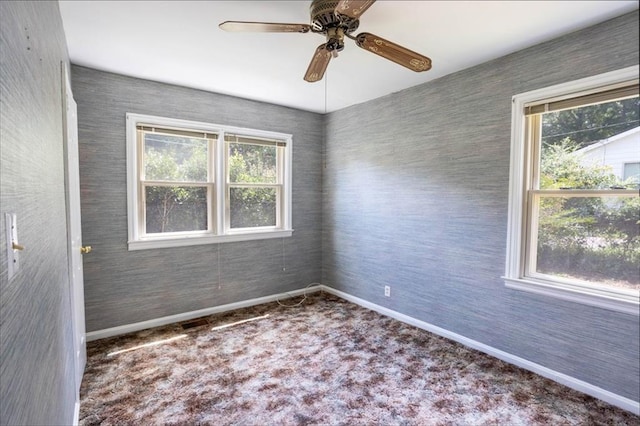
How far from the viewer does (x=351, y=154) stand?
12.8 ft

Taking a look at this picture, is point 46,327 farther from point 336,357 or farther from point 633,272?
point 336,357

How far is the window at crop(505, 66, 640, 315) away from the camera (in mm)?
571

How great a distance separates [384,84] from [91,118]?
266 centimetres

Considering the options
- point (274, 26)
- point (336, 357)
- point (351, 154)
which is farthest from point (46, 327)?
point (351, 154)

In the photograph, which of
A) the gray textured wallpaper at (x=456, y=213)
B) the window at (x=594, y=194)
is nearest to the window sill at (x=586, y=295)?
the window at (x=594, y=194)

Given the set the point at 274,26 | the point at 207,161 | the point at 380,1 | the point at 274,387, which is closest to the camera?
the point at 274,26

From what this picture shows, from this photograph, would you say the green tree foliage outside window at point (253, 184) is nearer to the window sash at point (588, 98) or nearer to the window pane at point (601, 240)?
the window sash at point (588, 98)

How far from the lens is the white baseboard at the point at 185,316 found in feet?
9.57

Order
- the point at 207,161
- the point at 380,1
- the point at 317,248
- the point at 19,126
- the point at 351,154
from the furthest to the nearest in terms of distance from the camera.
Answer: the point at 317,248 → the point at 351,154 → the point at 207,161 → the point at 380,1 → the point at 19,126

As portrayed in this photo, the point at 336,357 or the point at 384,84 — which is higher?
the point at 384,84

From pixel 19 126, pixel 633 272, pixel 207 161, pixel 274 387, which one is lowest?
pixel 274 387

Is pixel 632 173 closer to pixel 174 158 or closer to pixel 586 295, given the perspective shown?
pixel 586 295

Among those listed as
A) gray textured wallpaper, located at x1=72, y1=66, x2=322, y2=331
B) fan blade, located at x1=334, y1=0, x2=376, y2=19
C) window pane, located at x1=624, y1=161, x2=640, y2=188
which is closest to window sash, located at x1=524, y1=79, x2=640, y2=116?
window pane, located at x1=624, y1=161, x2=640, y2=188

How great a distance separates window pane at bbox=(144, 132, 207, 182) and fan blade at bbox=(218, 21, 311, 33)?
195 centimetres
